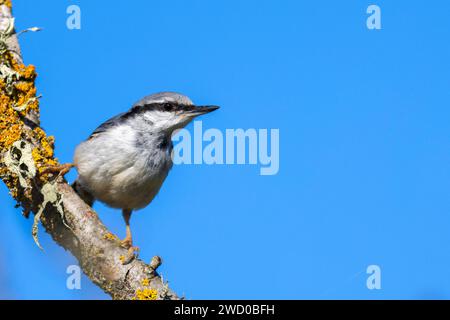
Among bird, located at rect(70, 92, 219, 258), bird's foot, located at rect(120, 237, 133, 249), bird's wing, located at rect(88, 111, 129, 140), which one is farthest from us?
bird's wing, located at rect(88, 111, 129, 140)

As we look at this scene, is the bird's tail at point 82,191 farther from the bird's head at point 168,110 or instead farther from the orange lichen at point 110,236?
the orange lichen at point 110,236

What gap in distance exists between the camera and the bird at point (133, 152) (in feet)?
22.4

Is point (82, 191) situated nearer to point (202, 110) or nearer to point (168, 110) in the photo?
point (168, 110)

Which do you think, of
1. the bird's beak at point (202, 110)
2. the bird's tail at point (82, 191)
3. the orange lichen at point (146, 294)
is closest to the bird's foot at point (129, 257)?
the orange lichen at point (146, 294)

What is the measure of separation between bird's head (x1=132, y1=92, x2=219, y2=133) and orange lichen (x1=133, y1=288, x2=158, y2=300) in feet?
6.96

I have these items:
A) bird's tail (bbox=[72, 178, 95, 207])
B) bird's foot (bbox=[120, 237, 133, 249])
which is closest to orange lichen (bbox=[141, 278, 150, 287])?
bird's foot (bbox=[120, 237, 133, 249])

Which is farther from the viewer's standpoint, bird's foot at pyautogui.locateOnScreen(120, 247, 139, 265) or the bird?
the bird

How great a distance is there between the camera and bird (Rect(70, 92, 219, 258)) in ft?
22.4

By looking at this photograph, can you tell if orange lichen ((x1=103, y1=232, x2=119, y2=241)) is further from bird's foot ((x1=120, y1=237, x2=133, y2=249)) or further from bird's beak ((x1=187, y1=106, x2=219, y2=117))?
bird's beak ((x1=187, y1=106, x2=219, y2=117))

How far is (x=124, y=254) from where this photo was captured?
5527 millimetres

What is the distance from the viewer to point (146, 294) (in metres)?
5.34
